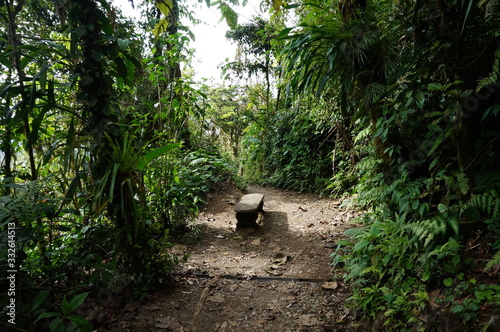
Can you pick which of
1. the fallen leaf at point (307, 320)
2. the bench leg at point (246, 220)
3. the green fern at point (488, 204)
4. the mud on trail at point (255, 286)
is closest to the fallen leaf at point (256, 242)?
the mud on trail at point (255, 286)

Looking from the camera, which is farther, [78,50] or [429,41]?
[429,41]

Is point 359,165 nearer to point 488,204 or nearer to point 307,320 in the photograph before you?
point 488,204

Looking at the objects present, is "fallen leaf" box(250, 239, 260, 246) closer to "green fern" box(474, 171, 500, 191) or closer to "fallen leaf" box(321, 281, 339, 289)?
"fallen leaf" box(321, 281, 339, 289)

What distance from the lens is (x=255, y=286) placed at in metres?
2.68

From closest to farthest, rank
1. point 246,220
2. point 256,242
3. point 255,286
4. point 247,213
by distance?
point 255,286 < point 256,242 < point 247,213 < point 246,220

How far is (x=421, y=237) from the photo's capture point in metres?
1.91

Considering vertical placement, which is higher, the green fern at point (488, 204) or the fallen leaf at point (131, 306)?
the green fern at point (488, 204)

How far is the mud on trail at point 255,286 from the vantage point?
6.95 ft

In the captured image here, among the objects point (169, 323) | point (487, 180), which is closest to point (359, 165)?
point (487, 180)

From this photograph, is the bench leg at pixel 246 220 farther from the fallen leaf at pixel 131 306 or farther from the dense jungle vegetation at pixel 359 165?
the fallen leaf at pixel 131 306

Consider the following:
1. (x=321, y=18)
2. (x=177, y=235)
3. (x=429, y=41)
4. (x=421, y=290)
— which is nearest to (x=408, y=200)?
(x=421, y=290)

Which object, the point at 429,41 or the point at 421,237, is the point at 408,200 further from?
the point at 429,41

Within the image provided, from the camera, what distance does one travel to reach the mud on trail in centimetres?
212

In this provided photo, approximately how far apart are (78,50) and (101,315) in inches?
75.5
